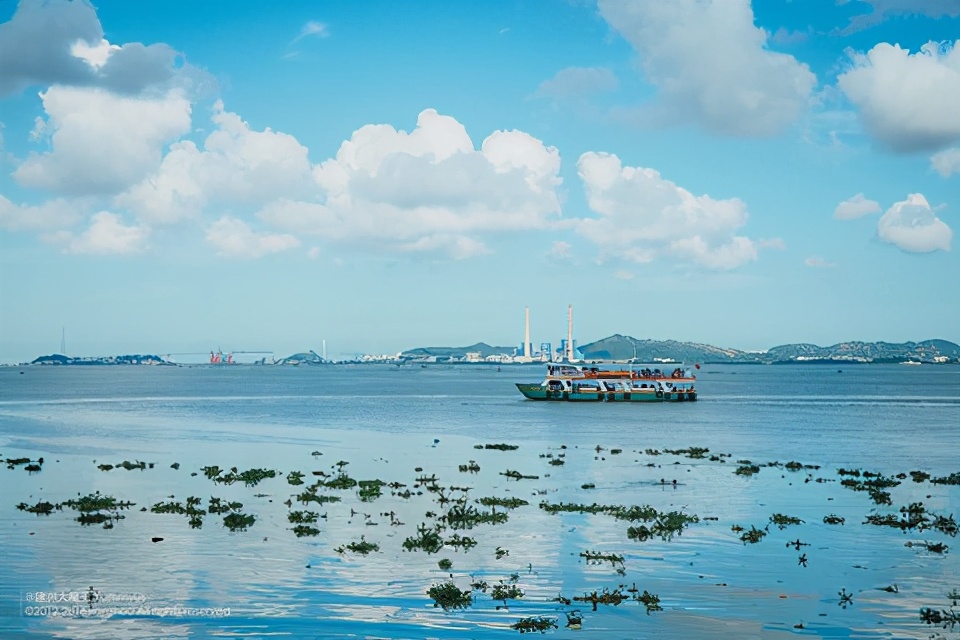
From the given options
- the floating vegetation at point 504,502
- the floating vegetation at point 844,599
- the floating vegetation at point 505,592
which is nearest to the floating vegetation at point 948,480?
the floating vegetation at point 504,502

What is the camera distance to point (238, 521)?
30.2m

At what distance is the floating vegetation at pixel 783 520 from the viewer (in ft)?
101

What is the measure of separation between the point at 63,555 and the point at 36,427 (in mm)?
55857

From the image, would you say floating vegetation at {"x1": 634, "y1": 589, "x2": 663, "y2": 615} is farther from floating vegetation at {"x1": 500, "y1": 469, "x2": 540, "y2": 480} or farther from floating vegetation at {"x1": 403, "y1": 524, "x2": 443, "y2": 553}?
floating vegetation at {"x1": 500, "y1": 469, "x2": 540, "y2": 480}

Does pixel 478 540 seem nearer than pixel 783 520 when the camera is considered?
Yes

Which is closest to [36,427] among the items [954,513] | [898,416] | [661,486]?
[661,486]

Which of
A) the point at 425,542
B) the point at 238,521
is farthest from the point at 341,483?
the point at 425,542

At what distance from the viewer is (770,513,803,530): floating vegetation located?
3075 centimetres

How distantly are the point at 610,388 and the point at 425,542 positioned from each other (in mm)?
94168

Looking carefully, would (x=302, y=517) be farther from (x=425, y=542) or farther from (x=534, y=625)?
(x=534, y=625)

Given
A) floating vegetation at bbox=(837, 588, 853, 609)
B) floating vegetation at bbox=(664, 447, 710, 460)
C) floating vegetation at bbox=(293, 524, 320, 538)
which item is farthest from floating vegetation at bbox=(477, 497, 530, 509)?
floating vegetation at bbox=(664, 447, 710, 460)

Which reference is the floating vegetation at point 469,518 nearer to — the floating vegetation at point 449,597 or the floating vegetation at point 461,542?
the floating vegetation at point 461,542

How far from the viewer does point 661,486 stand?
40.0 meters

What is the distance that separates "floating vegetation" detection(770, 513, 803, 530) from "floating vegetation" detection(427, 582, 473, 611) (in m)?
14.4
